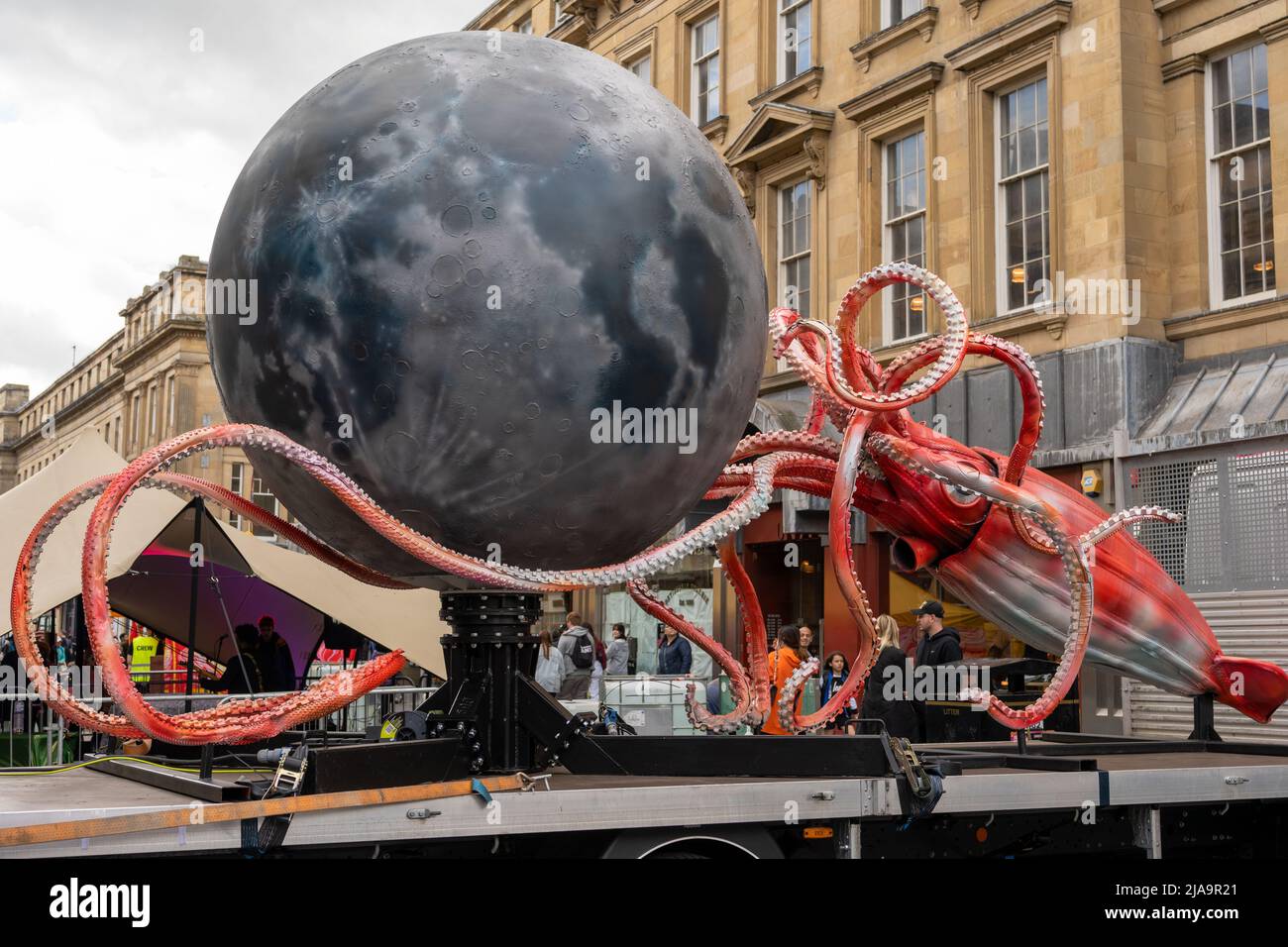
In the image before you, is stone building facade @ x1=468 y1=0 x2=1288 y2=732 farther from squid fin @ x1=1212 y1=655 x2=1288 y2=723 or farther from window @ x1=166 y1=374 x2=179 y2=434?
window @ x1=166 y1=374 x2=179 y2=434

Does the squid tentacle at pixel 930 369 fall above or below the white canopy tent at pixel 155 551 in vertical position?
above

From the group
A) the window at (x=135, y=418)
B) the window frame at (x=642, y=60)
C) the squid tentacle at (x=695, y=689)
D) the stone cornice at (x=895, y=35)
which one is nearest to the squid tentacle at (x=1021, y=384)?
the squid tentacle at (x=695, y=689)

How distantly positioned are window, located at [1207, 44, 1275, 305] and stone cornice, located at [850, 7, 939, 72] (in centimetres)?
458

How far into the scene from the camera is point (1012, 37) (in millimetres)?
18234

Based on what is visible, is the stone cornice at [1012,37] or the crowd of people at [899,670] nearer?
the crowd of people at [899,670]

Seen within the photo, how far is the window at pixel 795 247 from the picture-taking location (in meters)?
22.5

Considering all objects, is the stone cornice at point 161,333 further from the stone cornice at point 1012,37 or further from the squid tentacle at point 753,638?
the squid tentacle at point 753,638

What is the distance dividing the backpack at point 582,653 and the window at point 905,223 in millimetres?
6148

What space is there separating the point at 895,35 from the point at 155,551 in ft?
40.9

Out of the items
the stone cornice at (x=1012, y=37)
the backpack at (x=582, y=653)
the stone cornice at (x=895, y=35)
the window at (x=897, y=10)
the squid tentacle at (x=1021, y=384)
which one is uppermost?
the window at (x=897, y=10)

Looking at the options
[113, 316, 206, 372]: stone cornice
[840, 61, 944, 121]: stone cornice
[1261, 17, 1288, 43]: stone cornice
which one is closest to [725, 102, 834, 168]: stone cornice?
[840, 61, 944, 121]: stone cornice

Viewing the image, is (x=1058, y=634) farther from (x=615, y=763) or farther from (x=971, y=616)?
(x=971, y=616)

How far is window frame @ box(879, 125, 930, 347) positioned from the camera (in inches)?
778
